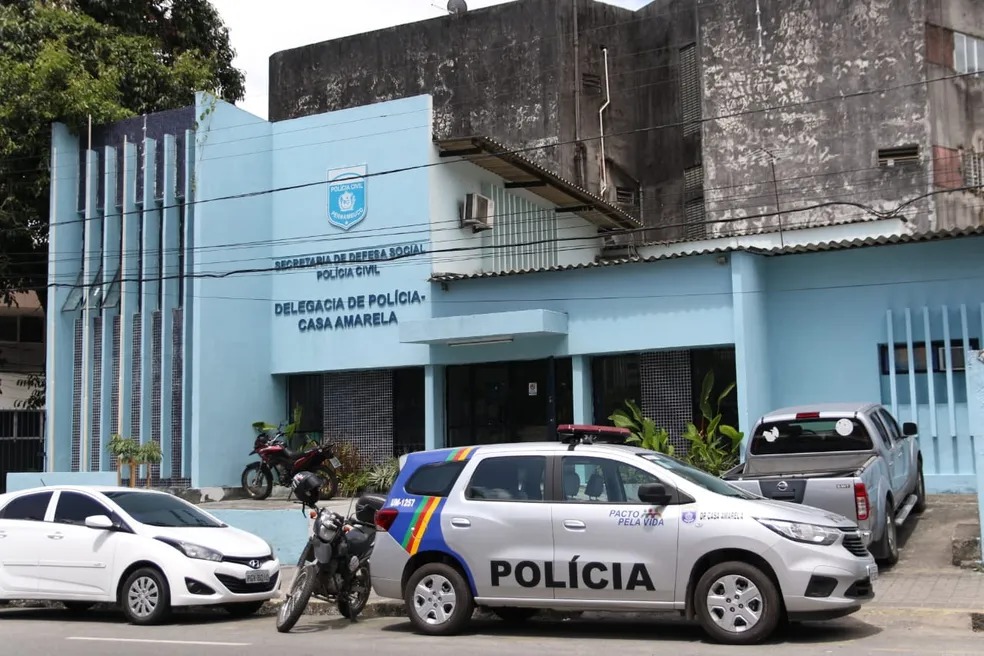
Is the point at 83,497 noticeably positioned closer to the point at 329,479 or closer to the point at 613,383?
the point at 329,479

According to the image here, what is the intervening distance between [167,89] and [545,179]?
33.7ft

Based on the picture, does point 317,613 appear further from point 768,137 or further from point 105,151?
point 768,137

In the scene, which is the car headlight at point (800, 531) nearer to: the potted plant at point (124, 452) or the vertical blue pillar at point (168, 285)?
the potted plant at point (124, 452)

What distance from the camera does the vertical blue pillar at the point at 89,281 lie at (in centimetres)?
2303

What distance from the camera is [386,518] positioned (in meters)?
10.5

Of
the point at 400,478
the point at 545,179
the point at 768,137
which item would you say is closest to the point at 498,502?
the point at 400,478

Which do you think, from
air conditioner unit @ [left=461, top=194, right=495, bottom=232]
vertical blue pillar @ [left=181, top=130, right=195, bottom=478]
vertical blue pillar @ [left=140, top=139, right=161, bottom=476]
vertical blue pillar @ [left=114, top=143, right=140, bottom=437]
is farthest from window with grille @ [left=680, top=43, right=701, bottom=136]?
vertical blue pillar @ [left=114, top=143, right=140, bottom=437]

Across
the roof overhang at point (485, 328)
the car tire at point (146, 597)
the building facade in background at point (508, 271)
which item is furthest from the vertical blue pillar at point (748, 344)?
the car tire at point (146, 597)

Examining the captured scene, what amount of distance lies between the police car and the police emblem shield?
11795 millimetres

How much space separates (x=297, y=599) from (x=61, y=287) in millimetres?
15016

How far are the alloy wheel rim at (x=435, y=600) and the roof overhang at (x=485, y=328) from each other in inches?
372

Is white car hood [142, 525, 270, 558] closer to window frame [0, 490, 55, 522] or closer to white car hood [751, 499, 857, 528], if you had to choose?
window frame [0, 490, 55, 522]

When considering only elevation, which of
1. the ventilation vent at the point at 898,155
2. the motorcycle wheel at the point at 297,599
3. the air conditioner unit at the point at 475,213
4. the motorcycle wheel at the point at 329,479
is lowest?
the motorcycle wheel at the point at 297,599

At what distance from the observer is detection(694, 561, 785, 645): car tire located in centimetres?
902
